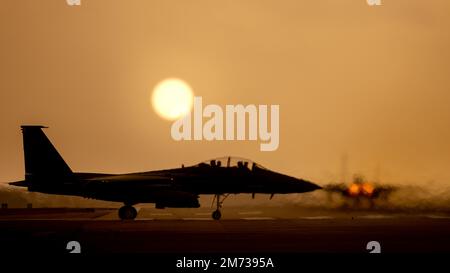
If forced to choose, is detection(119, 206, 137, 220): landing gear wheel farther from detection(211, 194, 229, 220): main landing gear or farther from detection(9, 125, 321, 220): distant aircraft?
detection(211, 194, 229, 220): main landing gear

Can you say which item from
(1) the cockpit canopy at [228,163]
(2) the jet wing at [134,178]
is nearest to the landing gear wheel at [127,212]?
(2) the jet wing at [134,178]

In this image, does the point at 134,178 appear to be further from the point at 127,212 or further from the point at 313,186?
the point at 313,186

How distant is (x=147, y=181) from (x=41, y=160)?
225 inches

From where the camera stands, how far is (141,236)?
1881 centimetres

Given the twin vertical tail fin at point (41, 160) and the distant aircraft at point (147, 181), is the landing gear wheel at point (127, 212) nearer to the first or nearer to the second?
the distant aircraft at point (147, 181)

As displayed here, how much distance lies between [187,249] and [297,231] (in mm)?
7115

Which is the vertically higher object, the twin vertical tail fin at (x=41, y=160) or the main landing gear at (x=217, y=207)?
the twin vertical tail fin at (x=41, y=160)

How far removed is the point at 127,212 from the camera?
3073 centimetres

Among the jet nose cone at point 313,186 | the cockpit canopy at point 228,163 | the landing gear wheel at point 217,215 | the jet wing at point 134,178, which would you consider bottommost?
the landing gear wheel at point 217,215

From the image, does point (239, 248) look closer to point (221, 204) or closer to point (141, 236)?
point (141, 236)

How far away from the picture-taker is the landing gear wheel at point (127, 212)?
1204 inches

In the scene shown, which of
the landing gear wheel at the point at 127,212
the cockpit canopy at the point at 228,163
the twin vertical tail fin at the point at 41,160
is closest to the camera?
the cockpit canopy at the point at 228,163

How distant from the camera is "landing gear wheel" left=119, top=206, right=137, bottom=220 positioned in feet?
100
